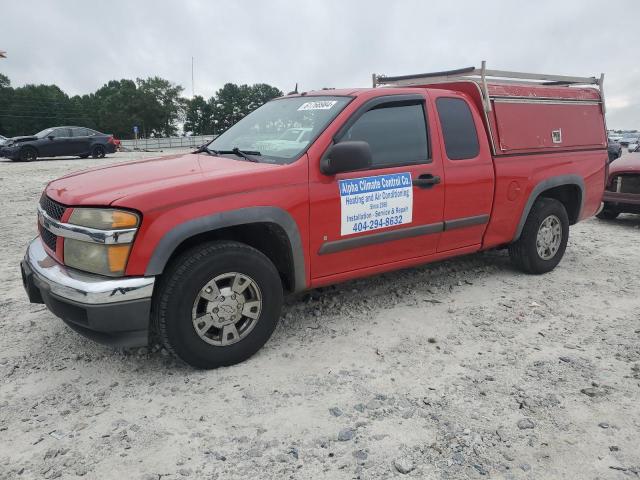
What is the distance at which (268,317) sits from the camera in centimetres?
339

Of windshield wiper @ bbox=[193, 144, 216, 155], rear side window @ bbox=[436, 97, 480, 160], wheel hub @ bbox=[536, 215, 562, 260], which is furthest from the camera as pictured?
wheel hub @ bbox=[536, 215, 562, 260]

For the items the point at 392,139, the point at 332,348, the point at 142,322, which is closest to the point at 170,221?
the point at 142,322

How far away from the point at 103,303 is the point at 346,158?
171cm

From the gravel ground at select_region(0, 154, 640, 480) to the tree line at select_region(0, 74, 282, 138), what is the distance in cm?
6020

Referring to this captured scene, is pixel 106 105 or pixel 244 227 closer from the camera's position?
pixel 244 227

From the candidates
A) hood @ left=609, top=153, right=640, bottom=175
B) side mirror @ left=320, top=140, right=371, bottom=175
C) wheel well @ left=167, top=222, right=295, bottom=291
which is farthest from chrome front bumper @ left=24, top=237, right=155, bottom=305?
hood @ left=609, top=153, right=640, bottom=175

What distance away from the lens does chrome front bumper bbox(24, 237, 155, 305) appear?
284cm

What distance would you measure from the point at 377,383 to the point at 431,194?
163cm

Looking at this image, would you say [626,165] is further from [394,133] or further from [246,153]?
[246,153]

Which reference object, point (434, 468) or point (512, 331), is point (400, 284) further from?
point (434, 468)

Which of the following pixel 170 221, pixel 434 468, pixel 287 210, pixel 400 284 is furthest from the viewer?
pixel 400 284

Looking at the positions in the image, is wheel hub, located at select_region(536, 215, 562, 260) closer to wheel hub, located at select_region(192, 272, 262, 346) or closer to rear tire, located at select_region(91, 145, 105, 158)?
wheel hub, located at select_region(192, 272, 262, 346)

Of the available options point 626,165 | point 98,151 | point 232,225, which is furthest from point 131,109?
point 232,225

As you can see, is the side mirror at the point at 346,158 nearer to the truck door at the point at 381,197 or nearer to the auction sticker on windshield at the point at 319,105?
the truck door at the point at 381,197
